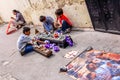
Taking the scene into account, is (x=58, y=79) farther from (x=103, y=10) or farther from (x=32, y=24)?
(x=32, y=24)

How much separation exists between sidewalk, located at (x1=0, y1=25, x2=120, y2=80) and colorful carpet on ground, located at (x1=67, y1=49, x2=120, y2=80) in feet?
0.77

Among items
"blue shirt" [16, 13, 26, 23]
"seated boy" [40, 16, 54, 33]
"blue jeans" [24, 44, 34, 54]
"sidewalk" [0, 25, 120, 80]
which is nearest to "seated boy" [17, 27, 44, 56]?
"blue jeans" [24, 44, 34, 54]

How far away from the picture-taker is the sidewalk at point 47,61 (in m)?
5.44

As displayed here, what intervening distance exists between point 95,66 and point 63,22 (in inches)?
106

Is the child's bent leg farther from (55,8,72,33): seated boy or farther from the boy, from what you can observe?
the boy

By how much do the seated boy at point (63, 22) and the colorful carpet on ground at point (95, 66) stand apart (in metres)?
1.85

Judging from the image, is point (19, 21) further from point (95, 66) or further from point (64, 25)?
point (95, 66)

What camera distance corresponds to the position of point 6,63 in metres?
6.96

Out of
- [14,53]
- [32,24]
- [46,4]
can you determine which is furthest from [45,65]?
[32,24]

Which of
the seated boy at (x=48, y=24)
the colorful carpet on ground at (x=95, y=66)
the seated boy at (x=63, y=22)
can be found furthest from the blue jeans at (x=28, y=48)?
the colorful carpet on ground at (x=95, y=66)

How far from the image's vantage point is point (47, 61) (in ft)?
19.9

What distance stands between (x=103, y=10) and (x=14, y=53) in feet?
11.2

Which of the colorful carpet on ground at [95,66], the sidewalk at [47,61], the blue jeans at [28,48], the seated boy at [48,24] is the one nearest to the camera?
the colorful carpet on ground at [95,66]

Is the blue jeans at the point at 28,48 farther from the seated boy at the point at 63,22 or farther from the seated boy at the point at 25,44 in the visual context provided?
the seated boy at the point at 63,22
